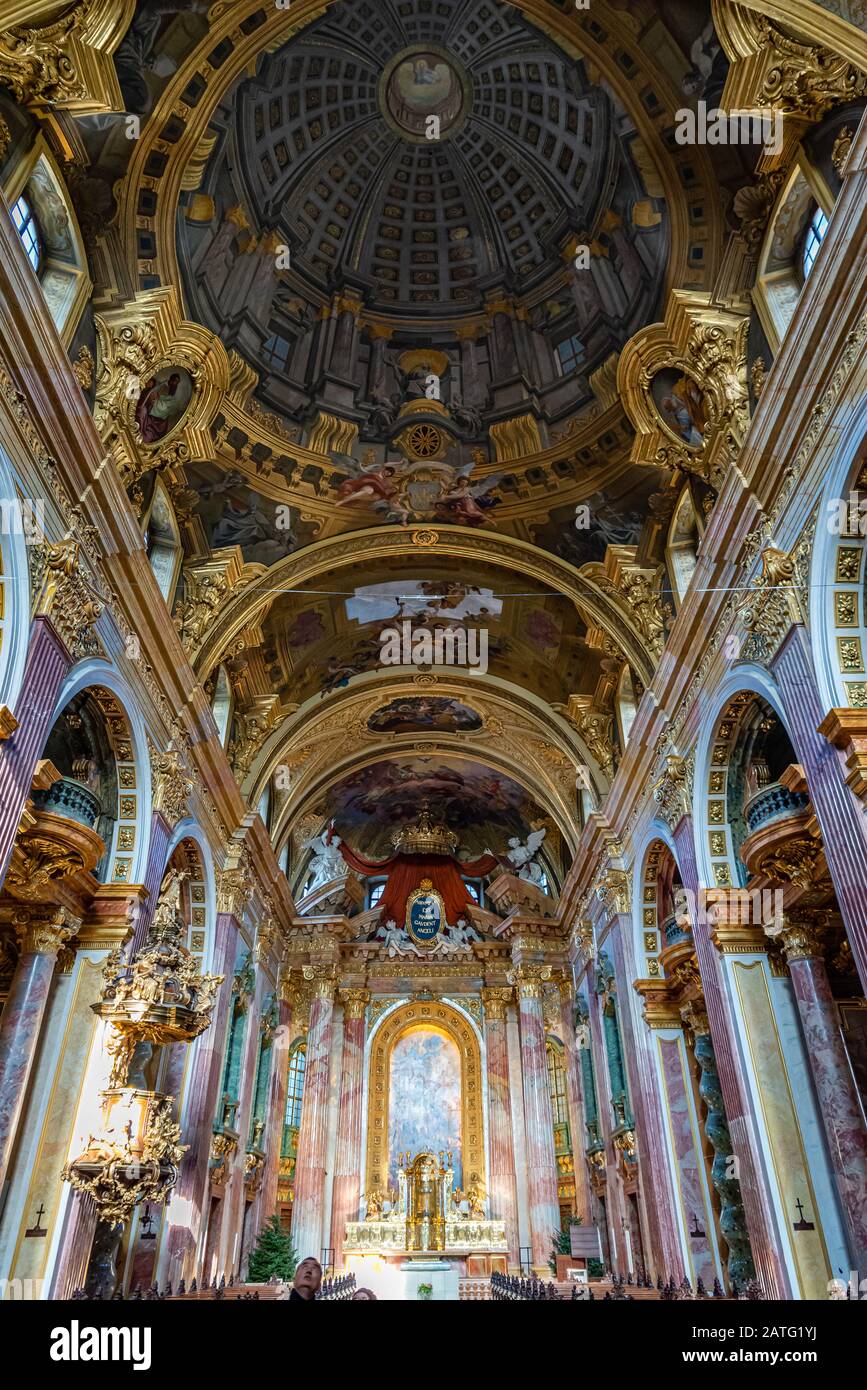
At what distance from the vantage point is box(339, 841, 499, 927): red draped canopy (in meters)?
29.7

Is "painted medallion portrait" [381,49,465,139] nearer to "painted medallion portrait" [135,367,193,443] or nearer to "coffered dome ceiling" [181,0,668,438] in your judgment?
"coffered dome ceiling" [181,0,668,438]

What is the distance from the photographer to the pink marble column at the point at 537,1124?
23.3 meters

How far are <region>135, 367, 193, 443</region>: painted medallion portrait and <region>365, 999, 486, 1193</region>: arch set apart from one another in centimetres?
2112

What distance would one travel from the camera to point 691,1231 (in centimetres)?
1462

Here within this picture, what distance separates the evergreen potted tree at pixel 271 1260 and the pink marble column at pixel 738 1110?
491 inches

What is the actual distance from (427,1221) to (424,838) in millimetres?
11613

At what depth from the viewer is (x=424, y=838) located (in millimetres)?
30047

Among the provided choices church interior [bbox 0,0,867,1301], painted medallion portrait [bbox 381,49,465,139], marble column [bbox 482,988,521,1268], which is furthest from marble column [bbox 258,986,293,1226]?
painted medallion portrait [bbox 381,49,465,139]

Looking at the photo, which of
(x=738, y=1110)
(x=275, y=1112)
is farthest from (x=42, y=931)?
→ (x=275, y=1112)

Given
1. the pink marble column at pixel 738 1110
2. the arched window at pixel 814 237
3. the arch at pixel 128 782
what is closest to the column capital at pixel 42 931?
the arch at pixel 128 782

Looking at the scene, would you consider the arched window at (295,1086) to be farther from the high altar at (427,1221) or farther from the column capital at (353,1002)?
the high altar at (427,1221)

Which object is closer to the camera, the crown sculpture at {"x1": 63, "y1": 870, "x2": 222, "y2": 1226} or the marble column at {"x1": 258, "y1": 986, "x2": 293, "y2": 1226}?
the crown sculpture at {"x1": 63, "y1": 870, "x2": 222, "y2": 1226}
